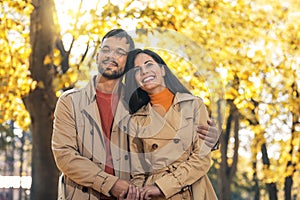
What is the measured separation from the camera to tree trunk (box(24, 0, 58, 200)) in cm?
1416

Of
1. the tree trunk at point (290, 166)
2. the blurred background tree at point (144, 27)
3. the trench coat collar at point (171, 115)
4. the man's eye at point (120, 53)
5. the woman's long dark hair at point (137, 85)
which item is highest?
the blurred background tree at point (144, 27)

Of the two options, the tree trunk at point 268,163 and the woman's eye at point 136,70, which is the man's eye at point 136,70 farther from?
the tree trunk at point 268,163

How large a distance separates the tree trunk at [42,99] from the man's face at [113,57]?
26.6ft

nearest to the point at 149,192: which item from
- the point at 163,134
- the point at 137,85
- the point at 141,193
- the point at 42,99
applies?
the point at 141,193

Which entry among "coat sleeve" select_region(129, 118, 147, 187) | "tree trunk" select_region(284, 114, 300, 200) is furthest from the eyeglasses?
"tree trunk" select_region(284, 114, 300, 200)

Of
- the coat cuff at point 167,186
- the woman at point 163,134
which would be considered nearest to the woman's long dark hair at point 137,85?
the woman at point 163,134

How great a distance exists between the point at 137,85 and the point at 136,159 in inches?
22.4

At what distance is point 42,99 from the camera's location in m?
14.4

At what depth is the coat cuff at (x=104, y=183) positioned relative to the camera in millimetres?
5953

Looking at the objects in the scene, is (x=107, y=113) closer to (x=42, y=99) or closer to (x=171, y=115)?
(x=171, y=115)

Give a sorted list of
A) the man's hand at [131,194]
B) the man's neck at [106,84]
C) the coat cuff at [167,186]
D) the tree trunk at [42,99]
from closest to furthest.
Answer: the man's hand at [131,194] < the coat cuff at [167,186] < the man's neck at [106,84] < the tree trunk at [42,99]

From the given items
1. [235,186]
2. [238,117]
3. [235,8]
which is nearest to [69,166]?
[235,8]

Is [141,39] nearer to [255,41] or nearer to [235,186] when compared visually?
[255,41]

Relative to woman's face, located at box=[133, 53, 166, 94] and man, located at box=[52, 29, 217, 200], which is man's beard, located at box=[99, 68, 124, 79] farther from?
woman's face, located at box=[133, 53, 166, 94]
